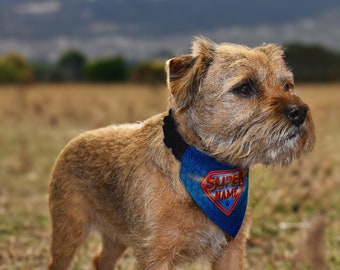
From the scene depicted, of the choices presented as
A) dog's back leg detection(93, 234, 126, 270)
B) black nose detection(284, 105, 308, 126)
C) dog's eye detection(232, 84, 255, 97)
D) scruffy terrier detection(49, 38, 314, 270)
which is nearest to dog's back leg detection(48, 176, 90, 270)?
scruffy terrier detection(49, 38, 314, 270)

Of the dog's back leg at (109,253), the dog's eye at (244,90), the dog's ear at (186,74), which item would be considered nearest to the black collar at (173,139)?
the dog's ear at (186,74)

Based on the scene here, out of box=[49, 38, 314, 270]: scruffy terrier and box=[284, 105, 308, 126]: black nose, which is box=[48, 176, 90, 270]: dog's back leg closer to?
box=[49, 38, 314, 270]: scruffy terrier

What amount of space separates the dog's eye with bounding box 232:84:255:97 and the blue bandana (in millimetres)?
571

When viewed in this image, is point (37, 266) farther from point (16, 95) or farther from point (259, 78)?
point (16, 95)

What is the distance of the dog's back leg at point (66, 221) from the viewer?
17.7 feet

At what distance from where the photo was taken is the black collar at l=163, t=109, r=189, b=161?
4516 millimetres

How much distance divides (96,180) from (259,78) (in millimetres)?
1831

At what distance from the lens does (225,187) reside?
4.72 meters

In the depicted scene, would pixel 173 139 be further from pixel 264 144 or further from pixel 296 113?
pixel 296 113

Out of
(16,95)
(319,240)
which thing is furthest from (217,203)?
(16,95)

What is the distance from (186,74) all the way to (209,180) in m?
0.83

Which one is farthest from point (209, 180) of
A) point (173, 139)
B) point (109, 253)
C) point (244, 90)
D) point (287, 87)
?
point (109, 253)

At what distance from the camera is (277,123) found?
397cm

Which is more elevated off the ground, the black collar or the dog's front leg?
the black collar
